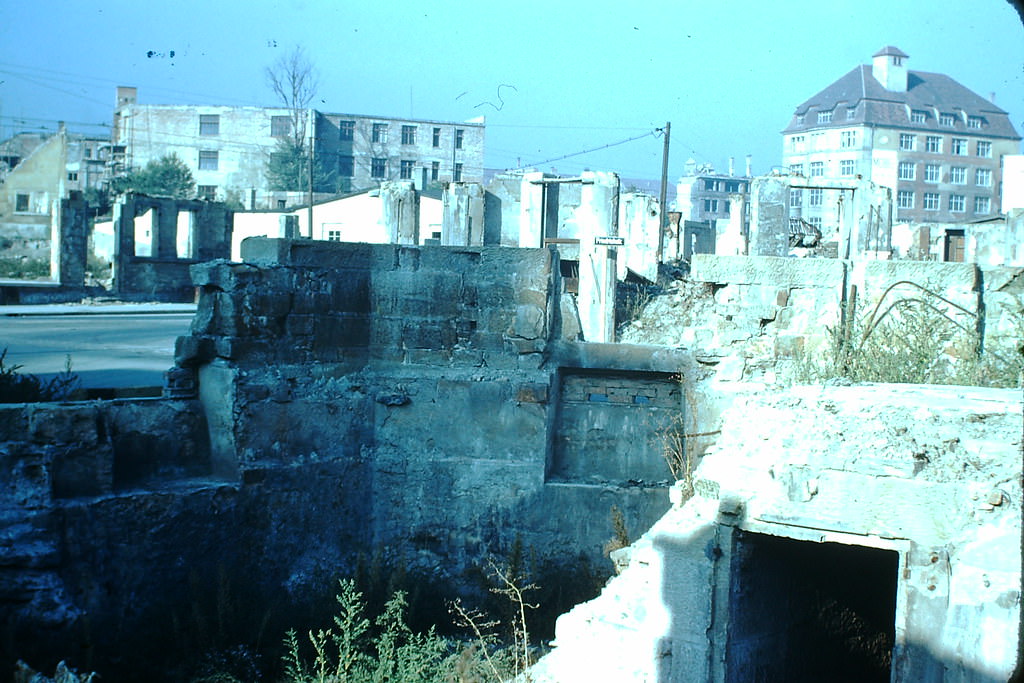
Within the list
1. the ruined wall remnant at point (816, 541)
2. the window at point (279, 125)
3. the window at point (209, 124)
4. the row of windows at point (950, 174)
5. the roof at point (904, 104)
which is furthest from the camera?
the row of windows at point (950, 174)

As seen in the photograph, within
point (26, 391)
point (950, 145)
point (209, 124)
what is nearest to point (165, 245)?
point (209, 124)

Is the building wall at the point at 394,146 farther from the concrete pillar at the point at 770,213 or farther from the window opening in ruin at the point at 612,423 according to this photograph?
the window opening in ruin at the point at 612,423

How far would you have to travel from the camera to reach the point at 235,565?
7.11m

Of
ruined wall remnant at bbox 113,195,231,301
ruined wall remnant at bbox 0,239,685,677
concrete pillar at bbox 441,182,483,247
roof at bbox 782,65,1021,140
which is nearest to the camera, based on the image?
ruined wall remnant at bbox 0,239,685,677

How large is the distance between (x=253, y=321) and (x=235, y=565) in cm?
177

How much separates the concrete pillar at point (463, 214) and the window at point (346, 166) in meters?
26.0

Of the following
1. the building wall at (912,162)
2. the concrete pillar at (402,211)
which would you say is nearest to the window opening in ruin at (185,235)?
the concrete pillar at (402,211)

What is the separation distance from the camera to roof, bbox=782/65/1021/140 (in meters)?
53.4

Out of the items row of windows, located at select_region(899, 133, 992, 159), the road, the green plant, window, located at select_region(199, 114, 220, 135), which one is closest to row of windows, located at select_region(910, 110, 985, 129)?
row of windows, located at select_region(899, 133, 992, 159)

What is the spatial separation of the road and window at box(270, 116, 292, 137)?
29.1 meters

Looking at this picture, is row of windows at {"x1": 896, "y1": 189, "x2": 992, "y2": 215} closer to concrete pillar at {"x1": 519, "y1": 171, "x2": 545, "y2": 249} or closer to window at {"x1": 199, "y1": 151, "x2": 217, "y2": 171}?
window at {"x1": 199, "y1": 151, "x2": 217, "y2": 171}

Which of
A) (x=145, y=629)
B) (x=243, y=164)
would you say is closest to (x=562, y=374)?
(x=145, y=629)

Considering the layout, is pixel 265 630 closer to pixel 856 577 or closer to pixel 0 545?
pixel 0 545

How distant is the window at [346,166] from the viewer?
49.8 m
